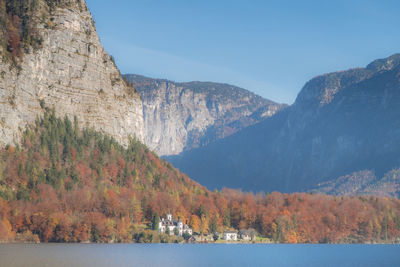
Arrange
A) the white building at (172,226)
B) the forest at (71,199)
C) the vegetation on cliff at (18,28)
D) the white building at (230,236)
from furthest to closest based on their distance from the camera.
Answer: the white building at (230,236)
the vegetation on cliff at (18,28)
the white building at (172,226)
the forest at (71,199)

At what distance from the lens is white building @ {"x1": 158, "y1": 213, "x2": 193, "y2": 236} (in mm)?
178887

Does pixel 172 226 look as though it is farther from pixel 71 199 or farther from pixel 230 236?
pixel 71 199

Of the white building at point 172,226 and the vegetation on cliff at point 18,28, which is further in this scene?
the vegetation on cliff at point 18,28

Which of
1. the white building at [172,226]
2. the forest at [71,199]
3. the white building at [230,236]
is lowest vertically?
the white building at [230,236]

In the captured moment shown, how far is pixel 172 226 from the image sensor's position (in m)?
183

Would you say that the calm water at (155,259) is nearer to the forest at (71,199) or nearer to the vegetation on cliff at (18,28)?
the forest at (71,199)

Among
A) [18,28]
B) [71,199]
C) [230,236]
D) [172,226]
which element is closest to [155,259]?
[71,199]

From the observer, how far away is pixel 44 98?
632 ft

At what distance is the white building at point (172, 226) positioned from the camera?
179 meters

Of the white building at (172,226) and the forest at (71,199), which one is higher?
the forest at (71,199)

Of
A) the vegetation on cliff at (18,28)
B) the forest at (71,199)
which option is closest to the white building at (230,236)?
the forest at (71,199)

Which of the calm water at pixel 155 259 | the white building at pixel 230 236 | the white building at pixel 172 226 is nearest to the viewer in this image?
the calm water at pixel 155 259

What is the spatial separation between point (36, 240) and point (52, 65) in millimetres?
73860

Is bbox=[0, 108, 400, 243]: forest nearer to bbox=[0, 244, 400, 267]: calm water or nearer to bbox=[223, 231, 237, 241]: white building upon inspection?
bbox=[223, 231, 237, 241]: white building
